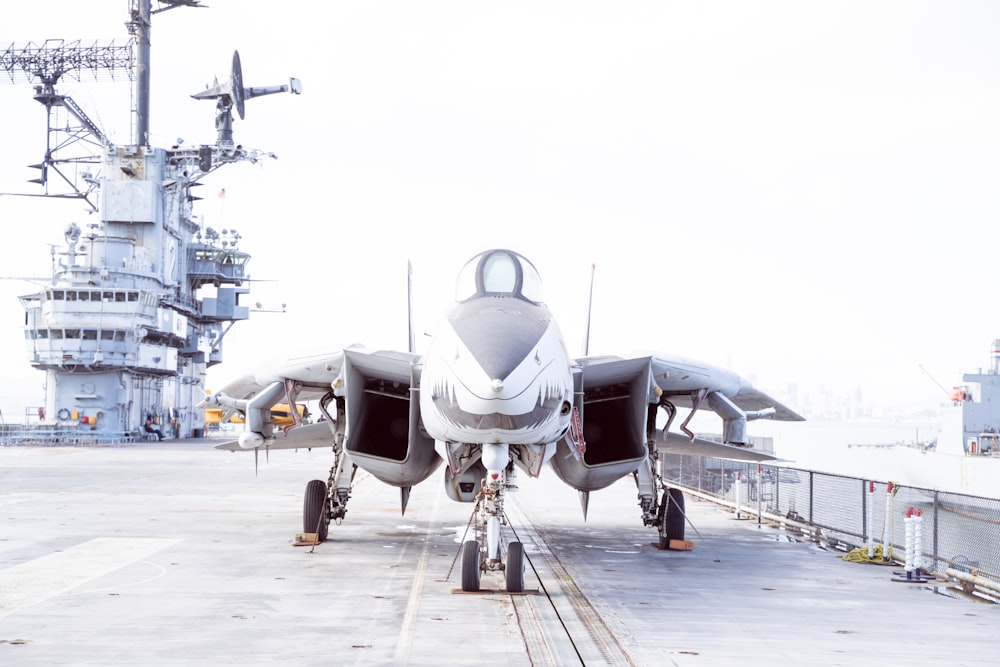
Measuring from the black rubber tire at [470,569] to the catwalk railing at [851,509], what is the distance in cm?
537

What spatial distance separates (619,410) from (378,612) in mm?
5656

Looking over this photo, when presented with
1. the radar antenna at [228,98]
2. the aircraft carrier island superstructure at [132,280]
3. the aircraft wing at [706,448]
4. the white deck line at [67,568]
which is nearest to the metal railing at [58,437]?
the aircraft carrier island superstructure at [132,280]

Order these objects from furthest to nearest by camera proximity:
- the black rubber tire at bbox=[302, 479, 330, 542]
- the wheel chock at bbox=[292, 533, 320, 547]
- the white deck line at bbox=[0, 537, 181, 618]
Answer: the black rubber tire at bbox=[302, 479, 330, 542] → the wheel chock at bbox=[292, 533, 320, 547] → the white deck line at bbox=[0, 537, 181, 618]

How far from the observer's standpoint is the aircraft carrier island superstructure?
57.4 m

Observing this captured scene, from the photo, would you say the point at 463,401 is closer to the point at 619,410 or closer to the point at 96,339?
the point at 619,410

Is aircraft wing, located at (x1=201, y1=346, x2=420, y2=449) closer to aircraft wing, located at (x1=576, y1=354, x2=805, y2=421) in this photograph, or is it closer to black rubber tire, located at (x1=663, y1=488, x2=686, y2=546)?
aircraft wing, located at (x1=576, y1=354, x2=805, y2=421)

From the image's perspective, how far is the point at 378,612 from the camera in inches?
350

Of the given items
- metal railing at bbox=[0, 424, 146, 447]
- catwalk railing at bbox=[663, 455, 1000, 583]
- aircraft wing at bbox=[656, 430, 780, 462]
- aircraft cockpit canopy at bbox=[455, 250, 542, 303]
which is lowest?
metal railing at bbox=[0, 424, 146, 447]

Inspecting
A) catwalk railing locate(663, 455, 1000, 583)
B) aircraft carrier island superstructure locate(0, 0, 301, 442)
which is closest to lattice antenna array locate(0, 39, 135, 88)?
aircraft carrier island superstructure locate(0, 0, 301, 442)

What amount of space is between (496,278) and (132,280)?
54.5m

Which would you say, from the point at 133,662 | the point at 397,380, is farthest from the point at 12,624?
the point at 397,380

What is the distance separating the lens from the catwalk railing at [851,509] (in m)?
13.2

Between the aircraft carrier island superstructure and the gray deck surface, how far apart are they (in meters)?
42.5

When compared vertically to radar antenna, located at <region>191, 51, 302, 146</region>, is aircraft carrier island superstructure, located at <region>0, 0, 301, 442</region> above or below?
below
